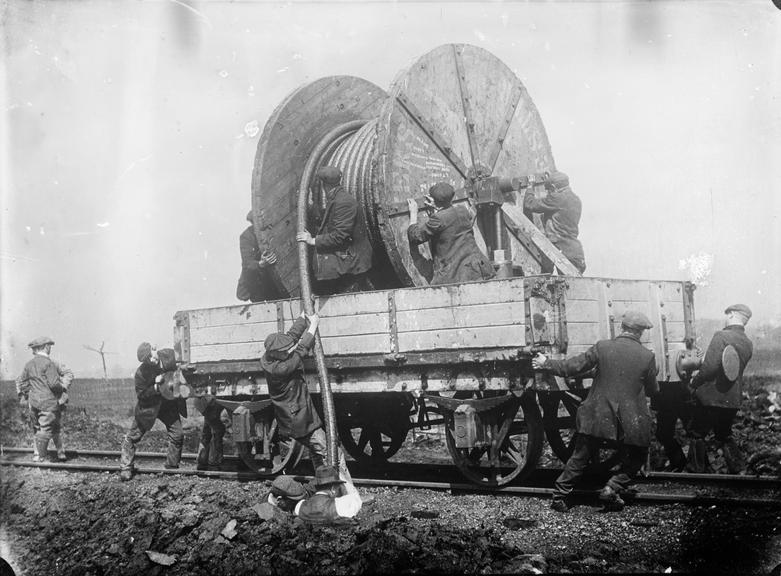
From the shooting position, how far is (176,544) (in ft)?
17.1

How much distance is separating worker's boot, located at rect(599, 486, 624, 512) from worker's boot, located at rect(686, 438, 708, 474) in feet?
7.27

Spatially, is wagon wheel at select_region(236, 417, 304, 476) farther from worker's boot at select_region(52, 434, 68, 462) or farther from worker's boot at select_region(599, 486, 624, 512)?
worker's boot at select_region(52, 434, 68, 462)

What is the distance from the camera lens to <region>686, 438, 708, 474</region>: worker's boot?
24.2 feet

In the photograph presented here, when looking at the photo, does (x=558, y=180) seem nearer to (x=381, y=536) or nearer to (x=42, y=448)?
(x=381, y=536)

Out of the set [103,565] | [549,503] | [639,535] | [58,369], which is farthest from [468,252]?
[58,369]

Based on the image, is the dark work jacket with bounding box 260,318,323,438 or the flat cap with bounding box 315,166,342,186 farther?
the flat cap with bounding box 315,166,342,186

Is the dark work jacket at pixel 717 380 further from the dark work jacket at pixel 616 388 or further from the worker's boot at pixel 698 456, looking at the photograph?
the dark work jacket at pixel 616 388

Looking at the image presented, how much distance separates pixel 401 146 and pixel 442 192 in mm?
578

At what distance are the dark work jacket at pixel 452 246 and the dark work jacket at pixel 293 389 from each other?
1.36 meters

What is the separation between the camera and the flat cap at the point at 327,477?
5977 mm

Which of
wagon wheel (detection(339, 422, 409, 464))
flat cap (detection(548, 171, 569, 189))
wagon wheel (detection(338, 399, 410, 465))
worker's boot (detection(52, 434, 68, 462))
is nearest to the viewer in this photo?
wagon wheel (detection(338, 399, 410, 465))

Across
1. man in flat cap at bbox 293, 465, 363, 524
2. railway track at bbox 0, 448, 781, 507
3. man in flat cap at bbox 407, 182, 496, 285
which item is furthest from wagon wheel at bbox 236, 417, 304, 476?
man in flat cap at bbox 407, 182, 496, 285

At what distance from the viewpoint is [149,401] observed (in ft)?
28.9

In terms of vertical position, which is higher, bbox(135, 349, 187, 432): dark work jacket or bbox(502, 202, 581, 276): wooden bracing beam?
bbox(502, 202, 581, 276): wooden bracing beam
